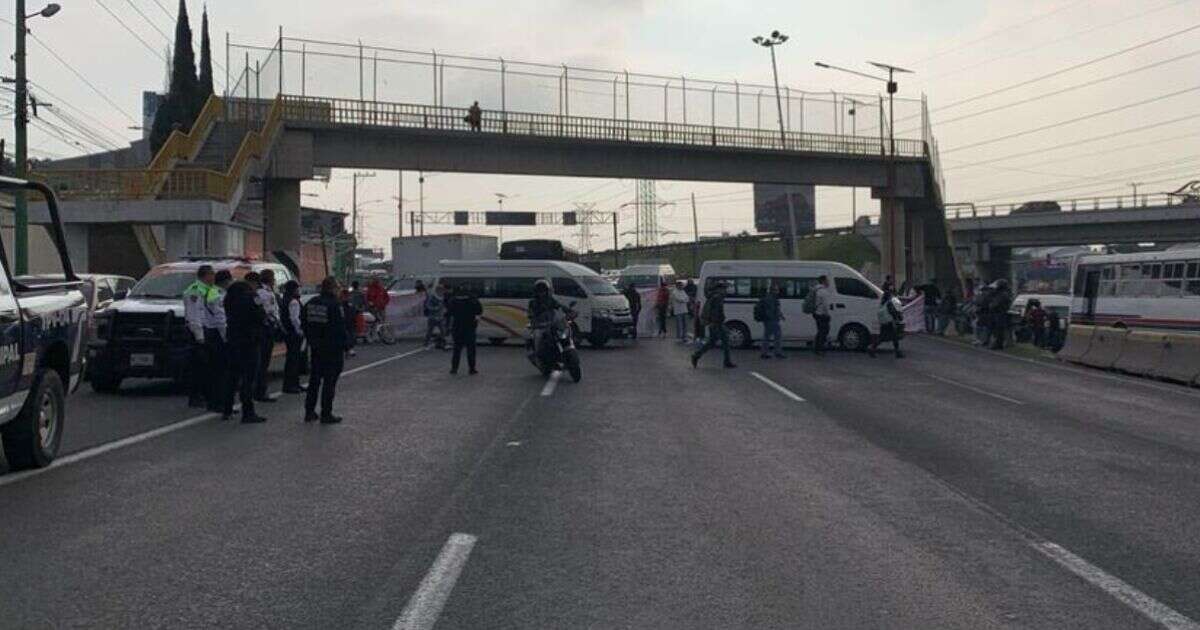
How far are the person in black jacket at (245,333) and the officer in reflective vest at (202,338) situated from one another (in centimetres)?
58

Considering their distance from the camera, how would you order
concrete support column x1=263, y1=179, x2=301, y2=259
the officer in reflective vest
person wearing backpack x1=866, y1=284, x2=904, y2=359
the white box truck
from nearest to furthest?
1. the officer in reflective vest
2. person wearing backpack x1=866, y1=284, x2=904, y2=359
3. concrete support column x1=263, y1=179, x2=301, y2=259
4. the white box truck

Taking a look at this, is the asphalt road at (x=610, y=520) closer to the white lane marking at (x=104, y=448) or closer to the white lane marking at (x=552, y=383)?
the white lane marking at (x=104, y=448)

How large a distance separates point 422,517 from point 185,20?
61.8 m

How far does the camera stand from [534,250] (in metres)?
43.9

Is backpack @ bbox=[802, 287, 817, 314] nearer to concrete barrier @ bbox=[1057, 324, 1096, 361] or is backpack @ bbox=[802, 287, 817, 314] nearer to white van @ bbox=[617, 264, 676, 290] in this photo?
concrete barrier @ bbox=[1057, 324, 1096, 361]

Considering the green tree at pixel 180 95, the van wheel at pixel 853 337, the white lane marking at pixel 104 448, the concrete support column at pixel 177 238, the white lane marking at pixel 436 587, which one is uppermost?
the green tree at pixel 180 95

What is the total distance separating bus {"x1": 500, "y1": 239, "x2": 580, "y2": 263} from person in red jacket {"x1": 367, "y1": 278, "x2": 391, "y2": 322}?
11549 millimetres

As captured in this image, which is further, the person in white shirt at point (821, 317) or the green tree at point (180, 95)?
the green tree at point (180, 95)

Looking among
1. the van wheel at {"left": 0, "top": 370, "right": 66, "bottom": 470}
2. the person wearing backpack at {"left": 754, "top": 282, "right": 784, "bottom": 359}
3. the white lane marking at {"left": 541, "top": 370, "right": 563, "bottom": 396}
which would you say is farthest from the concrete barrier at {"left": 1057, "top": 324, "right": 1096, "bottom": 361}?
the van wheel at {"left": 0, "top": 370, "right": 66, "bottom": 470}

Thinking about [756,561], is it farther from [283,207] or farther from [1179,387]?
[283,207]

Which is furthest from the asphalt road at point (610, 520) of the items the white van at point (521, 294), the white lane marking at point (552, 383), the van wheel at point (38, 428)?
the white van at point (521, 294)

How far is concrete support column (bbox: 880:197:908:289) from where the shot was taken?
5138 centimetres

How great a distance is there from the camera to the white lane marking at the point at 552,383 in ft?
60.0

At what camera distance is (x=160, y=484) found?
972 centimetres
